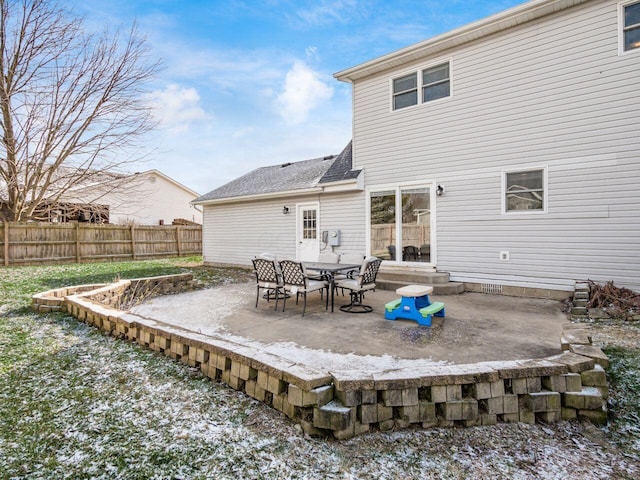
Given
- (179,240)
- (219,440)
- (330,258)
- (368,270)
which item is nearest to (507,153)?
(368,270)

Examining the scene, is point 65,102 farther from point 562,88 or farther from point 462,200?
point 562,88

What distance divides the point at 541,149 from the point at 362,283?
4.26 meters

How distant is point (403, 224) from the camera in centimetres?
819

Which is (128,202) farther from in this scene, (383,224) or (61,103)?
(383,224)

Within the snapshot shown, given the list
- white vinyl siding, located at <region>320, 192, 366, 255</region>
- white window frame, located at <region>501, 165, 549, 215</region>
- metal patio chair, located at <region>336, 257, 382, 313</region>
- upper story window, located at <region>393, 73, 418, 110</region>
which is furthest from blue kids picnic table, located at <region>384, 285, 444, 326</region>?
upper story window, located at <region>393, 73, 418, 110</region>

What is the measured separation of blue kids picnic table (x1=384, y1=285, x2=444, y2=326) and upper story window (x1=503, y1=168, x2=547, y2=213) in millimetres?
3071

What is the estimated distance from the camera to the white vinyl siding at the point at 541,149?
5.80 m

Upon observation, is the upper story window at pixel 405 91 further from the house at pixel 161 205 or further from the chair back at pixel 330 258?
the house at pixel 161 205

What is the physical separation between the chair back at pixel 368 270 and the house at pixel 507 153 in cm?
260

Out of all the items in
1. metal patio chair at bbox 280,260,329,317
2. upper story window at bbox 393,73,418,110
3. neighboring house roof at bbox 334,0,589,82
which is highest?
neighboring house roof at bbox 334,0,589,82

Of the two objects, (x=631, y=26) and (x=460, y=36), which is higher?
(x=460, y=36)

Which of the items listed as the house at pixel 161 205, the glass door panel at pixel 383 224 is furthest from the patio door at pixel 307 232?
the house at pixel 161 205

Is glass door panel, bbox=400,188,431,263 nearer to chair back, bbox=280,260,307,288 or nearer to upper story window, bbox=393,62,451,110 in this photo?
upper story window, bbox=393,62,451,110

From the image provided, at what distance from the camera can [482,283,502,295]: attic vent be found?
6952 millimetres
